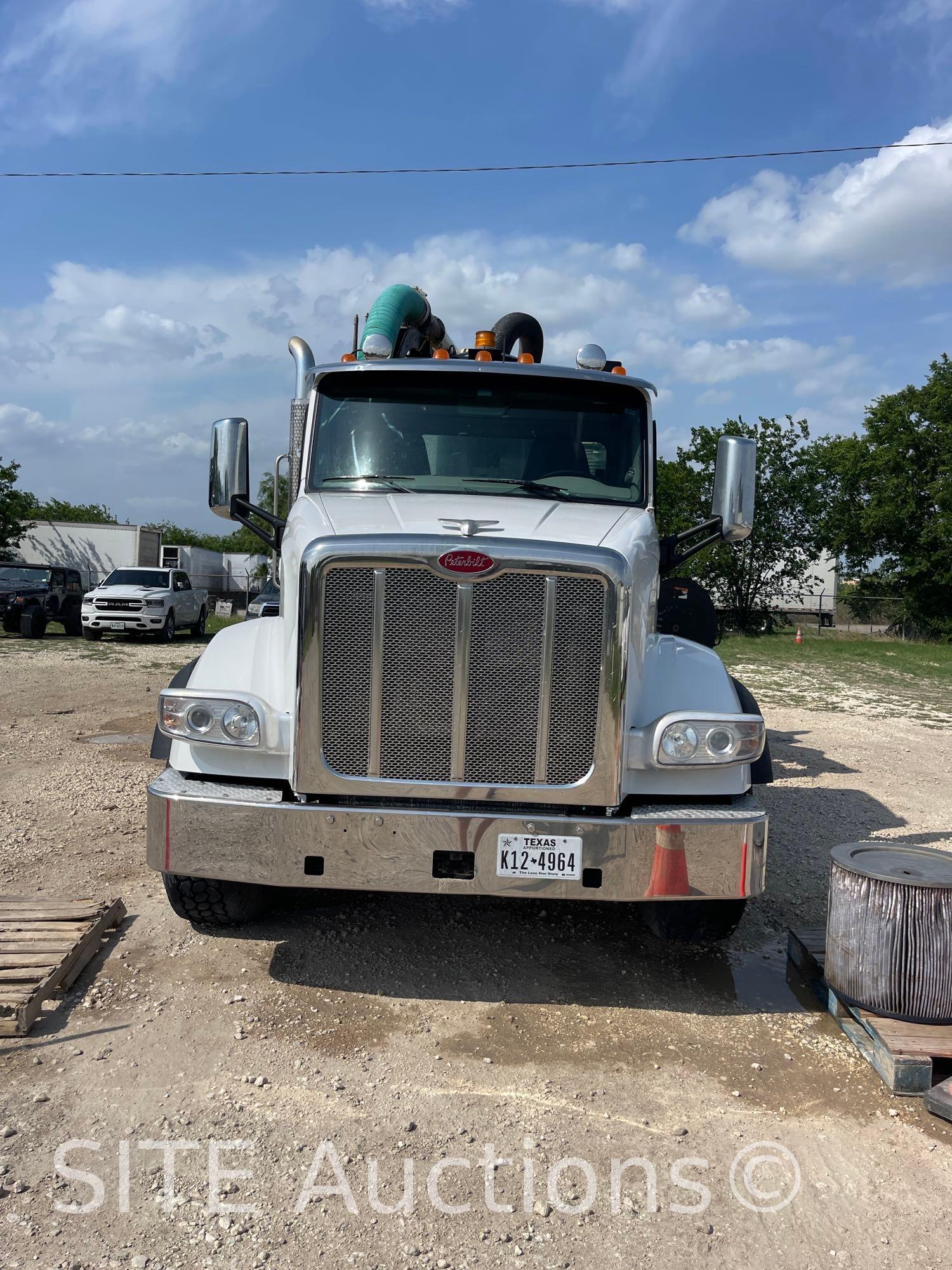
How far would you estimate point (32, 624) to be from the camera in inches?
857

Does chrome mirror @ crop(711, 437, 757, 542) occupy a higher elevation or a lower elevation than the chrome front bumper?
higher

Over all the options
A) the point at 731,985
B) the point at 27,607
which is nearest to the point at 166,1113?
the point at 731,985

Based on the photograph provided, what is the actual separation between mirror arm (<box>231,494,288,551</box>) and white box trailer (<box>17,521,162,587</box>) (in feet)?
126

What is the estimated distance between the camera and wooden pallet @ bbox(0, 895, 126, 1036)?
354cm

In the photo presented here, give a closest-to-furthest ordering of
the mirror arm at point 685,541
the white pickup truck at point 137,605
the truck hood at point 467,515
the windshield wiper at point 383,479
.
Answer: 1. the truck hood at point 467,515
2. the windshield wiper at point 383,479
3. the mirror arm at point 685,541
4. the white pickup truck at point 137,605

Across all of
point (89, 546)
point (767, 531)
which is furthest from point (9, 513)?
point (767, 531)

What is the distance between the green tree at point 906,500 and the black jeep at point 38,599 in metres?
25.2

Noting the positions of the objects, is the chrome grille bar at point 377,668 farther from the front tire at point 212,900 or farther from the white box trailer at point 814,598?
the white box trailer at point 814,598

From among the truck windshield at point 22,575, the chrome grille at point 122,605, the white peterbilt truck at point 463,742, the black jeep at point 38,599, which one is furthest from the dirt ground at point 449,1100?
the truck windshield at point 22,575

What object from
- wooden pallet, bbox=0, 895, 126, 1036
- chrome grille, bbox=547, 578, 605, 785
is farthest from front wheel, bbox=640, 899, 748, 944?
wooden pallet, bbox=0, 895, 126, 1036

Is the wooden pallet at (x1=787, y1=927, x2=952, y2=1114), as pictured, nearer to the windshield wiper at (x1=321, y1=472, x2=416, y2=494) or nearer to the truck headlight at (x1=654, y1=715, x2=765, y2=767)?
the truck headlight at (x1=654, y1=715, x2=765, y2=767)

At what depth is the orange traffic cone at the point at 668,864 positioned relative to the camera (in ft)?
11.9

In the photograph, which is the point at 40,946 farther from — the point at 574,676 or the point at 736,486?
the point at 736,486

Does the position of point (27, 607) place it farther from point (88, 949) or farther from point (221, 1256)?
point (221, 1256)
